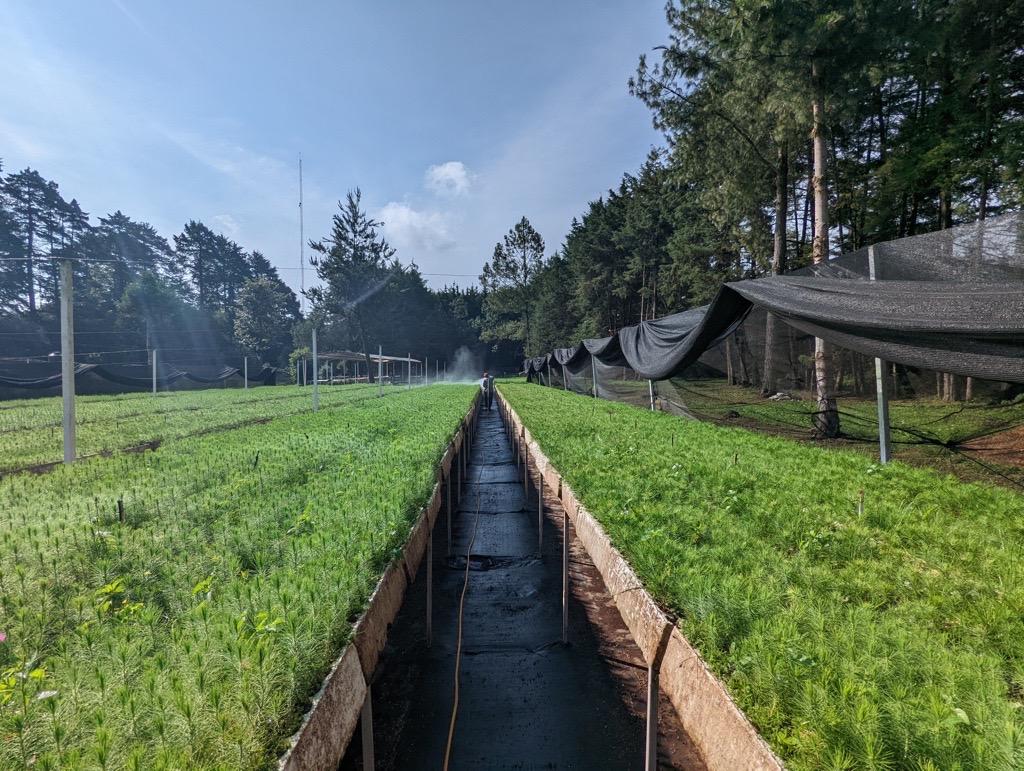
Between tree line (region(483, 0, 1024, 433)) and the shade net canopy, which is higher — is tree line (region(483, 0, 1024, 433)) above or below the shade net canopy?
above

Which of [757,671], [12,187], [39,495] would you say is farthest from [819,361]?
[12,187]

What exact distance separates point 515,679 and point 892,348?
377 cm

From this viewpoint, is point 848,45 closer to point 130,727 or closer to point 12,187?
point 130,727

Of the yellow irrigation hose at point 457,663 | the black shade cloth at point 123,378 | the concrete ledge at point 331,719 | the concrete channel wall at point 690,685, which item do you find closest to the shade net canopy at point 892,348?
the concrete channel wall at point 690,685

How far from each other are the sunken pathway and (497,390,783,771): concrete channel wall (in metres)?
0.53

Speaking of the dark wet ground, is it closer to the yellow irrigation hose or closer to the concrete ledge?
the yellow irrigation hose

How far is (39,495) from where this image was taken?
13.6 feet

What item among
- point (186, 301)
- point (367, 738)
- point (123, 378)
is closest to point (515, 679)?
point (367, 738)

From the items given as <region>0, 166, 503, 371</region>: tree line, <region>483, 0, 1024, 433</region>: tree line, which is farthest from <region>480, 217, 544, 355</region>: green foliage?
<region>483, 0, 1024, 433</region>: tree line

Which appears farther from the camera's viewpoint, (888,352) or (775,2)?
(775,2)

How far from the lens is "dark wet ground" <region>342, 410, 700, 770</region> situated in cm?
217

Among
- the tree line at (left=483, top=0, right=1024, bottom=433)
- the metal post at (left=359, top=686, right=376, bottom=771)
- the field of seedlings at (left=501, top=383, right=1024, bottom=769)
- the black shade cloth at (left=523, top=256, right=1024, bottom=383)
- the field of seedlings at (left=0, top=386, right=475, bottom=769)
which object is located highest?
the tree line at (left=483, top=0, right=1024, bottom=433)

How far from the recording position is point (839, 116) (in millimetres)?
8547

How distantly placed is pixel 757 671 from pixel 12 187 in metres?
58.9
